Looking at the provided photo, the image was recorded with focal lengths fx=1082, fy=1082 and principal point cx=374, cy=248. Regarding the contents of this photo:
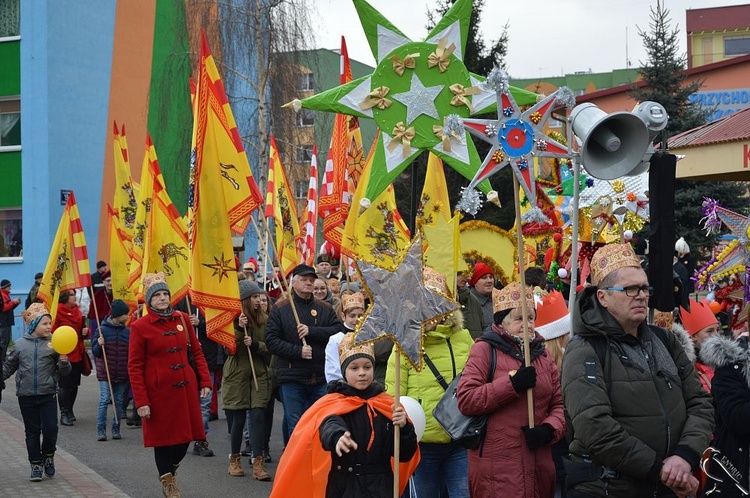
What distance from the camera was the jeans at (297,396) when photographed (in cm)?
1014

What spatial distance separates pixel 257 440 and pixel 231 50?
2013cm

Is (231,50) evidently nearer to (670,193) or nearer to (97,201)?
(97,201)

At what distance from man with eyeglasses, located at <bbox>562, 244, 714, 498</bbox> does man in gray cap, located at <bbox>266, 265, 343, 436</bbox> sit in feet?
16.7

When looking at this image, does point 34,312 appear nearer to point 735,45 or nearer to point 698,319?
point 698,319

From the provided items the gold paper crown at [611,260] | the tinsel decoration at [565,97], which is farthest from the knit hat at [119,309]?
the gold paper crown at [611,260]

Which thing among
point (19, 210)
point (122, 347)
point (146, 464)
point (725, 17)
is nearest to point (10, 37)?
point (19, 210)

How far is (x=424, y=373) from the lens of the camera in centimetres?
745

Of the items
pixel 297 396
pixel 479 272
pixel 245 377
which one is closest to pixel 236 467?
pixel 245 377

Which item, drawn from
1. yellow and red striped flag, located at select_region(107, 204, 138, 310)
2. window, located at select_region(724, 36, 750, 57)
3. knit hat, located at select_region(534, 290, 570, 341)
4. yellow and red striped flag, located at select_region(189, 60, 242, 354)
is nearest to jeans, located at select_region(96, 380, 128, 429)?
yellow and red striped flag, located at select_region(107, 204, 138, 310)

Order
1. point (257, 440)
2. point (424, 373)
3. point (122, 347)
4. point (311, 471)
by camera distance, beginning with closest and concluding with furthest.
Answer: point (311, 471) → point (424, 373) → point (257, 440) → point (122, 347)

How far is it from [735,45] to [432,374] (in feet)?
184

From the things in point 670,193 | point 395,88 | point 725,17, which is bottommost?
point 670,193

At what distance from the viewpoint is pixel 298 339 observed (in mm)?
10227

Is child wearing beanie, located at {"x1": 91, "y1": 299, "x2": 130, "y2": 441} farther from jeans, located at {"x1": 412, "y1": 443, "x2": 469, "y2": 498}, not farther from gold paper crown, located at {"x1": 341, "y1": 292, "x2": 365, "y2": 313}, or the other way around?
jeans, located at {"x1": 412, "y1": 443, "x2": 469, "y2": 498}
